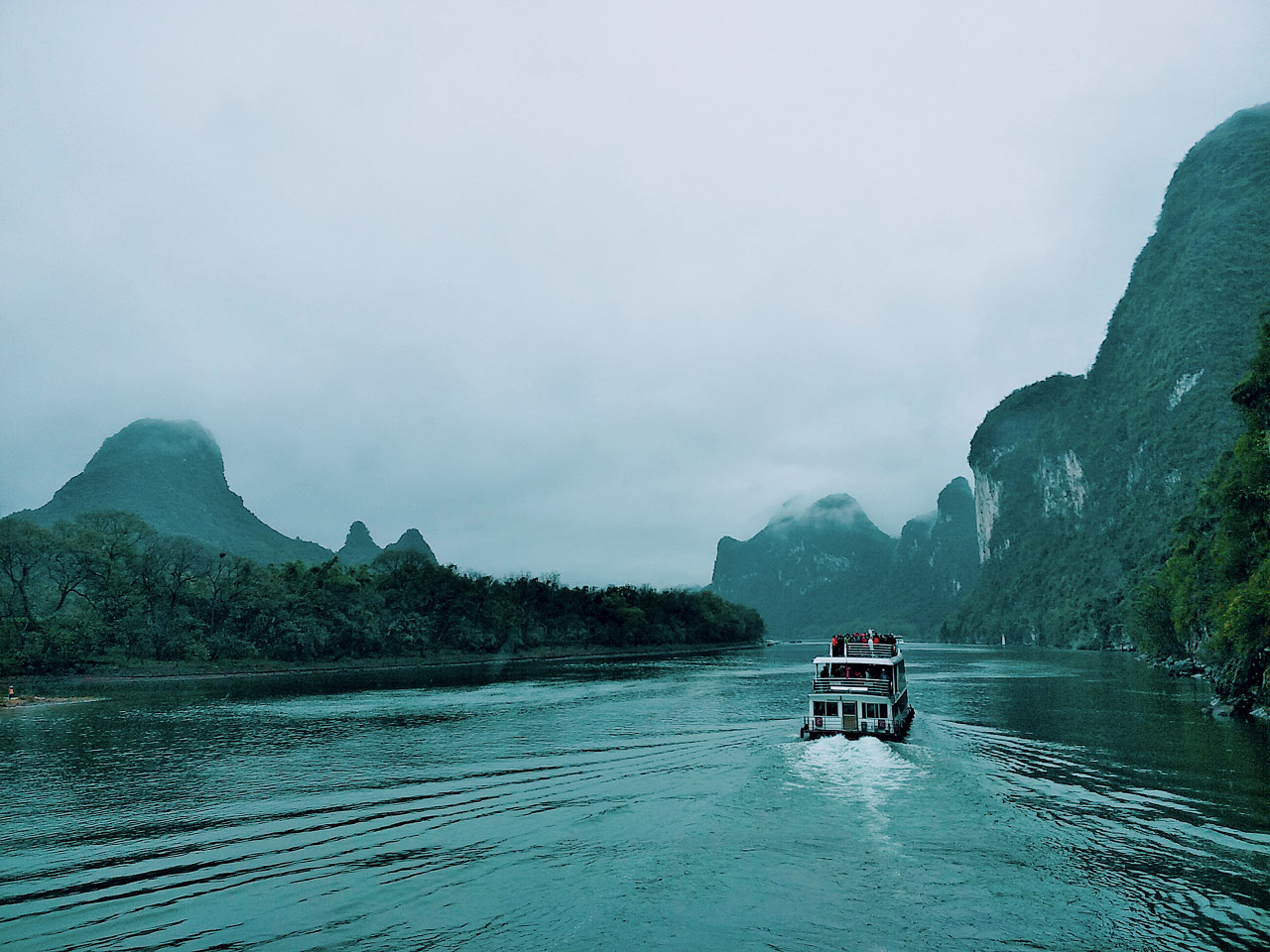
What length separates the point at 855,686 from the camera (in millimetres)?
37531

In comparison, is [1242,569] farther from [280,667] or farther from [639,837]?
[280,667]

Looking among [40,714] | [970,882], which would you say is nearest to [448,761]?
[970,882]

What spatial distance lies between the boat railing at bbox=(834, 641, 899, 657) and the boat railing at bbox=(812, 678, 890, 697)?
3.87 metres

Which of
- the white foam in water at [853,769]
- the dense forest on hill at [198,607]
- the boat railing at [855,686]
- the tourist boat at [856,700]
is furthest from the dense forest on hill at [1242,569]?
the dense forest on hill at [198,607]

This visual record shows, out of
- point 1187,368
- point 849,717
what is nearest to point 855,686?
point 849,717

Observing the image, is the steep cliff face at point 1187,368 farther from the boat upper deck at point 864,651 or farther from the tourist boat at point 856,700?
the tourist boat at point 856,700

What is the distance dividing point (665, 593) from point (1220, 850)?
181 meters

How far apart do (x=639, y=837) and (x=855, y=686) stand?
1967 cm

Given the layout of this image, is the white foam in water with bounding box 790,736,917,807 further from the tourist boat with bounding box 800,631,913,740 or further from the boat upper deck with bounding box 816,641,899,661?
the boat upper deck with bounding box 816,641,899,661

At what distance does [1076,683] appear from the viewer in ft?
225

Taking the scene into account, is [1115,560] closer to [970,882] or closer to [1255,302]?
[1255,302]

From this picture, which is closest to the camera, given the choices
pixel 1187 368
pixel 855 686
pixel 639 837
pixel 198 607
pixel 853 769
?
pixel 639 837

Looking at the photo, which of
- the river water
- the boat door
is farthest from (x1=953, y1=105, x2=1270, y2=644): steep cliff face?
the river water

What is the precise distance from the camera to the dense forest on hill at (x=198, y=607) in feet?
276
